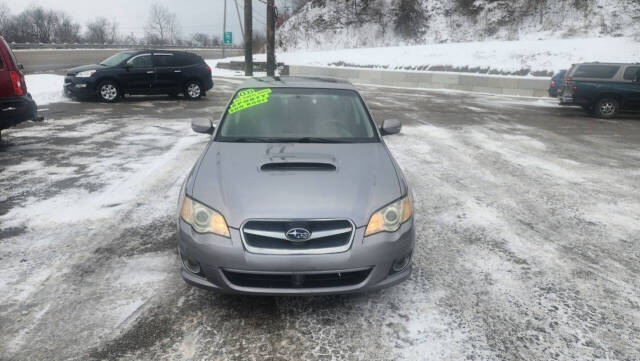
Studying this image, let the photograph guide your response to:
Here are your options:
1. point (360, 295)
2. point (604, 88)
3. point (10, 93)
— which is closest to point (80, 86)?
point (10, 93)

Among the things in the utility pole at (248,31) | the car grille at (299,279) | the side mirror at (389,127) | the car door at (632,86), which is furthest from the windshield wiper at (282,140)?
the utility pole at (248,31)

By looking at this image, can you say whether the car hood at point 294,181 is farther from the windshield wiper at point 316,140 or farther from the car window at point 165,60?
the car window at point 165,60

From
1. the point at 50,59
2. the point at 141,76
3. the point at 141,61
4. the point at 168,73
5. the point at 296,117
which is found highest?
the point at 50,59

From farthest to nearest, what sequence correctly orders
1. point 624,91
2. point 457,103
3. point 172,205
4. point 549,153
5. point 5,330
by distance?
point 457,103 → point 624,91 → point 549,153 → point 172,205 → point 5,330

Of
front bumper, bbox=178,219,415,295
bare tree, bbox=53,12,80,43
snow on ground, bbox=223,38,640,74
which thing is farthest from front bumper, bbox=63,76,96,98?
bare tree, bbox=53,12,80,43

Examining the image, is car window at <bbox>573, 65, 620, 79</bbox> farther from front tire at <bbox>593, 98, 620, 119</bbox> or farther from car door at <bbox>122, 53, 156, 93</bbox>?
car door at <bbox>122, 53, 156, 93</bbox>

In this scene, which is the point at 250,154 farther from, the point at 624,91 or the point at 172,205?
the point at 624,91

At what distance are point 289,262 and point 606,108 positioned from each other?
15.3m

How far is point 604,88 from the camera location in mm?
14438

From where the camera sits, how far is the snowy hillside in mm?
Result: 28969

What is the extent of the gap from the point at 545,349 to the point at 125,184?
5.49 meters

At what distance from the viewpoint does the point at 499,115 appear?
14.6 meters

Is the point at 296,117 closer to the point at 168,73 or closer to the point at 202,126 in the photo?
the point at 202,126

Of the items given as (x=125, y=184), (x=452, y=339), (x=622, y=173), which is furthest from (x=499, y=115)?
(x=452, y=339)
